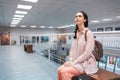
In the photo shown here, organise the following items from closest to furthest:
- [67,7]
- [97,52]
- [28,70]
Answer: [97,52], [28,70], [67,7]

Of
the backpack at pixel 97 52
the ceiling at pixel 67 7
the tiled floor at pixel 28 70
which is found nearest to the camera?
the backpack at pixel 97 52

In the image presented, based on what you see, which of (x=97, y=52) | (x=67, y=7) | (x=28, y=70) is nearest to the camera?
(x=97, y=52)

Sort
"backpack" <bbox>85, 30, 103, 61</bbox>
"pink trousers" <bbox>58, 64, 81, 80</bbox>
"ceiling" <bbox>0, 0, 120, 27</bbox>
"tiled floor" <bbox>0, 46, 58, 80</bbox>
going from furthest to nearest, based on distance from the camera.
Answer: "ceiling" <bbox>0, 0, 120, 27</bbox> < "tiled floor" <bbox>0, 46, 58, 80</bbox> < "backpack" <bbox>85, 30, 103, 61</bbox> < "pink trousers" <bbox>58, 64, 81, 80</bbox>

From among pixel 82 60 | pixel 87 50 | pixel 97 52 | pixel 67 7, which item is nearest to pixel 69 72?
pixel 82 60

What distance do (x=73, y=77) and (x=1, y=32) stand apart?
18777mm

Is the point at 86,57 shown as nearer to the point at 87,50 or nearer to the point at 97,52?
the point at 87,50

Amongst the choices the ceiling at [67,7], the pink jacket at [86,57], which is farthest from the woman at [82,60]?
the ceiling at [67,7]

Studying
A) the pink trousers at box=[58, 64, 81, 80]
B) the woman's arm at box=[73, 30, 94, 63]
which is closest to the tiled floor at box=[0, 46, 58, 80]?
the pink trousers at box=[58, 64, 81, 80]

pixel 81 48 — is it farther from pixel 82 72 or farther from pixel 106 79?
pixel 106 79

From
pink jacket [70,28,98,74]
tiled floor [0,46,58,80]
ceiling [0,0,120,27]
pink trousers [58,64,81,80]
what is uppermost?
ceiling [0,0,120,27]

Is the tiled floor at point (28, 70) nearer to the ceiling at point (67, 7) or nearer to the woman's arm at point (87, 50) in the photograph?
the woman's arm at point (87, 50)

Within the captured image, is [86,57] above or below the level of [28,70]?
above

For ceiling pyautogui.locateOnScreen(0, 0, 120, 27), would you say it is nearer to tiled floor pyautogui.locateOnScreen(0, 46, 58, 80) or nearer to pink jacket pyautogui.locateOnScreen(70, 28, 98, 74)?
tiled floor pyautogui.locateOnScreen(0, 46, 58, 80)

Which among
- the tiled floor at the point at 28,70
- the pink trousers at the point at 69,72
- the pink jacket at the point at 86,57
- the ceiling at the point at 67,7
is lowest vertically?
the tiled floor at the point at 28,70
